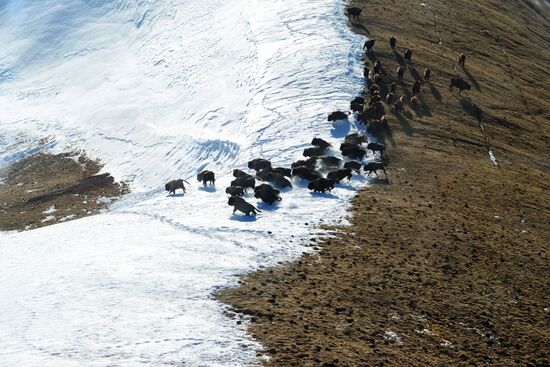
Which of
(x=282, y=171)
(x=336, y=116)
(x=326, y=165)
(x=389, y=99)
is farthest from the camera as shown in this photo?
(x=389, y=99)

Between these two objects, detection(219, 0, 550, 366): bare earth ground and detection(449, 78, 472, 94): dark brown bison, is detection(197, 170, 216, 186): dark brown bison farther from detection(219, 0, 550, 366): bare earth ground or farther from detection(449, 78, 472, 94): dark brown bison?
detection(449, 78, 472, 94): dark brown bison

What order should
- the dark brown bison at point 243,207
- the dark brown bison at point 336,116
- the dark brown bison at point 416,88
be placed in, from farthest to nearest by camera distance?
the dark brown bison at point 416,88, the dark brown bison at point 336,116, the dark brown bison at point 243,207

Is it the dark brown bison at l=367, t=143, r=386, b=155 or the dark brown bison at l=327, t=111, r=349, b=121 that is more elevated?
the dark brown bison at l=327, t=111, r=349, b=121

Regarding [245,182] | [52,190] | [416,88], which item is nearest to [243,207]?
[245,182]

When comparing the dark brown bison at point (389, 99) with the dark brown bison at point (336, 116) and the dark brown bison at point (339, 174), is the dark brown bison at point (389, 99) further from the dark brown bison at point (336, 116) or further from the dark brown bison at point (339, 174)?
the dark brown bison at point (339, 174)

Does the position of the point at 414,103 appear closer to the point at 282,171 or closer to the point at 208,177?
the point at 282,171

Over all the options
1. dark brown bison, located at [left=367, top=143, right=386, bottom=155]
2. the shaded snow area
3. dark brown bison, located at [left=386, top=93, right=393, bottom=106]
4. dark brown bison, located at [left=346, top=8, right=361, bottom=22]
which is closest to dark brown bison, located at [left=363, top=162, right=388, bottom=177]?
the shaded snow area

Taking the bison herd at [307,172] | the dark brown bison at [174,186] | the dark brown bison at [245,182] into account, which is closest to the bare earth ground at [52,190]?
the dark brown bison at [174,186]

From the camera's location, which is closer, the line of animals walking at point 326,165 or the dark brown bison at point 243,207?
the dark brown bison at point 243,207
